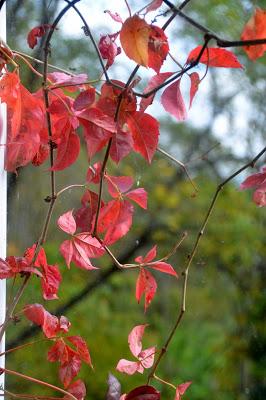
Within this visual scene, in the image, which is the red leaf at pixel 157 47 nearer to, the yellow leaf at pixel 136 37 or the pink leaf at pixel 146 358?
the yellow leaf at pixel 136 37

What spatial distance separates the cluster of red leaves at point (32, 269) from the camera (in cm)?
50

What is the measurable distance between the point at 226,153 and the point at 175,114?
94 centimetres

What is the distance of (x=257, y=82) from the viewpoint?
4.62ft

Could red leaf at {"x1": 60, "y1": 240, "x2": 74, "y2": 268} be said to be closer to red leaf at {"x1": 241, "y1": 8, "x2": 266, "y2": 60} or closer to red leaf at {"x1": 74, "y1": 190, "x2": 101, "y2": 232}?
red leaf at {"x1": 74, "y1": 190, "x2": 101, "y2": 232}

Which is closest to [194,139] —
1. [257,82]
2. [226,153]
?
[226,153]

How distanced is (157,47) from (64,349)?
0.27m

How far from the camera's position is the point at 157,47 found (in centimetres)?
44

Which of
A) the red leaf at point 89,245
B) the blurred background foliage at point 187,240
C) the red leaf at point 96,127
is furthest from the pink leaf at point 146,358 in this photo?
the blurred background foliage at point 187,240

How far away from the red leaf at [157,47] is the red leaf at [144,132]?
39mm

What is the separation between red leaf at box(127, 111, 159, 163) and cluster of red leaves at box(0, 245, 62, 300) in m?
0.12

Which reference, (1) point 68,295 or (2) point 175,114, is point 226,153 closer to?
(1) point 68,295

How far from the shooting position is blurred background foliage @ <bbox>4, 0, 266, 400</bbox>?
42.6 inches

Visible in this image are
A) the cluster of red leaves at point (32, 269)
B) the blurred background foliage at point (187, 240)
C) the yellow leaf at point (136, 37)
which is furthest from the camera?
the blurred background foliage at point (187, 240)

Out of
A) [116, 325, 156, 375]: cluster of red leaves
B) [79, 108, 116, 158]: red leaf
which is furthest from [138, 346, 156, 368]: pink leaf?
[79, 108, 116, 158]: red leaf
